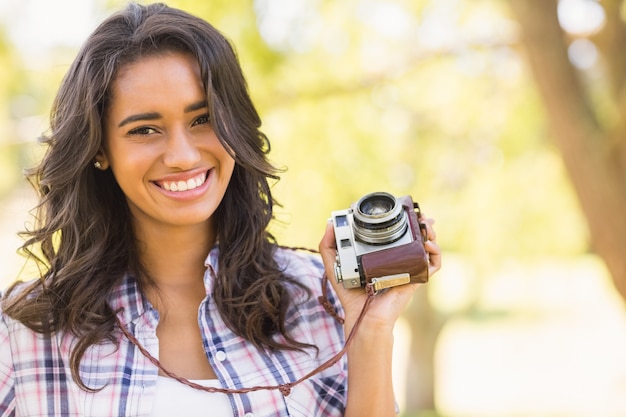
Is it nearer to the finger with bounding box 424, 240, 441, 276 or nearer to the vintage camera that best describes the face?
the vintage camera

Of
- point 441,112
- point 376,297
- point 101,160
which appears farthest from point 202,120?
point 441,112

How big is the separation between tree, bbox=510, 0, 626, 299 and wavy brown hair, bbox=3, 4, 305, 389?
2674mm

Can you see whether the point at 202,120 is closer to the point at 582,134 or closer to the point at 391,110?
the point at 582,134

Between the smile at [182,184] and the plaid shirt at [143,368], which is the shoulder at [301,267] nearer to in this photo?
the plaid shirt at [143,368]

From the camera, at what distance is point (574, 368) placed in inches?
471

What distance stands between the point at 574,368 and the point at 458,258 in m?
4.55

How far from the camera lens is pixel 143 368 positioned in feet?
6.90

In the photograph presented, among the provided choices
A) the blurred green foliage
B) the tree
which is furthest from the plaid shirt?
the blurred green foliage

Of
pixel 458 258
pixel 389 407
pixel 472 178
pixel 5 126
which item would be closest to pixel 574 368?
pixel 458 258

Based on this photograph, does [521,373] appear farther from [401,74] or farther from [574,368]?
[401,74]

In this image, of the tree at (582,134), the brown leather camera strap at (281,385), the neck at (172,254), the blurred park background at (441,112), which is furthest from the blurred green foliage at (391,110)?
the brown leather camera strap at (281,385)

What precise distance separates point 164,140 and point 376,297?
2.22ft

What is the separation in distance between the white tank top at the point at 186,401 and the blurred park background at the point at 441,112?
252cm

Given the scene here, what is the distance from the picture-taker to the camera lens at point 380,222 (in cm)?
210
